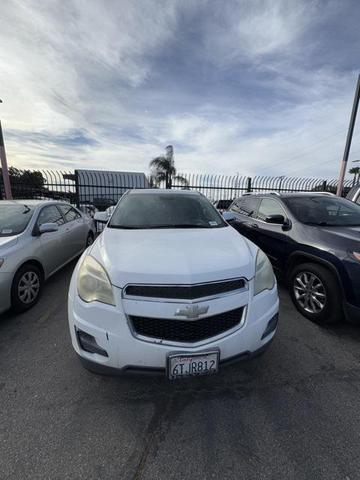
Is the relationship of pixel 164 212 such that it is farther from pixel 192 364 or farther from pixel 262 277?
pixel 192 364

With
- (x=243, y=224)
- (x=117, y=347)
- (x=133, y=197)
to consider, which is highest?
(x=133, y=197)

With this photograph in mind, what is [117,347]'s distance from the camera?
1.62 metres

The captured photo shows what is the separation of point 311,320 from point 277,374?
1.24 metres

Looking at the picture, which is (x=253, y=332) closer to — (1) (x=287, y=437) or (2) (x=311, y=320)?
(1) (x=287, y=437)

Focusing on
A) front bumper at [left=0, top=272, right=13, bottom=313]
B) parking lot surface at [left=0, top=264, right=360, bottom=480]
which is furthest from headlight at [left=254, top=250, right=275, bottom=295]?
front bumper at [left=0, top=272, right=13, bottom=313]

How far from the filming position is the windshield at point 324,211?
349cm

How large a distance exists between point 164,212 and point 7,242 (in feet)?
7.01

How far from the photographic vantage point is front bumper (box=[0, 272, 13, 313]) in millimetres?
2898

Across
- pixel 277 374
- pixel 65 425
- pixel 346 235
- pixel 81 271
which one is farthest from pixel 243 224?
pixel 65 425

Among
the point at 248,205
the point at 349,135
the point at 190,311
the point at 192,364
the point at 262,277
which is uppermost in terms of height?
the point at 349,135

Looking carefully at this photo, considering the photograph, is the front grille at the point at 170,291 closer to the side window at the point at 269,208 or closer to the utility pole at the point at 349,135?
the side window at the point at 269,208

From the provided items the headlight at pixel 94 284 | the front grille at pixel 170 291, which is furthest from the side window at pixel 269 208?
the headlight at pixel 94 284

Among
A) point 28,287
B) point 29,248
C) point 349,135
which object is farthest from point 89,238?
point 349,135

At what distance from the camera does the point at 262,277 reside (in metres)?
2.00
